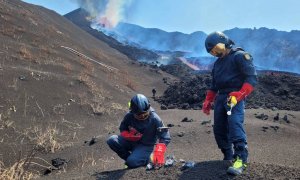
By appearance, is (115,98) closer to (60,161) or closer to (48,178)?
(60,161)

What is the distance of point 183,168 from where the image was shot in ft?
18.5

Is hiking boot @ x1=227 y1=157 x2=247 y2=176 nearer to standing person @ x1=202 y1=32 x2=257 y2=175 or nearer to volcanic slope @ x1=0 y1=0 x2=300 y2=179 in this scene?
volcanic slope @ x1=0 y1=0 x2=300 y2=179

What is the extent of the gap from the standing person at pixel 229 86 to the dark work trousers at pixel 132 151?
105 centimetres

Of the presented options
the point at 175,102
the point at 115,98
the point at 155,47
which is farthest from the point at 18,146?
the point at 155,47

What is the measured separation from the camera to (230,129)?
571 centimetres

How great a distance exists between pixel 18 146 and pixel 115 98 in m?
7.27

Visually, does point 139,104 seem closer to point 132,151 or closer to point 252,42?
point 132,151

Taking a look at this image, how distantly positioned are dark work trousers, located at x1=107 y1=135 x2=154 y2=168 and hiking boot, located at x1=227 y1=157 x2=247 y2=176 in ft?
4.85

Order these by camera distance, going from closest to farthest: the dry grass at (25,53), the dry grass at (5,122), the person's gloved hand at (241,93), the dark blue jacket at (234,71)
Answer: the person's gloved hand at (241,93) < the dark blue jacket at (234,71) < the dry grass at (5,122) < the dry grass at (25,53)

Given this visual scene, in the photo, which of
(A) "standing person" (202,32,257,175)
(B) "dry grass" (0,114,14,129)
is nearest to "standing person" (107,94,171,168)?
(A) "standing person" (202,32,257,175)

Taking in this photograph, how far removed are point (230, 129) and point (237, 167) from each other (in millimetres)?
593

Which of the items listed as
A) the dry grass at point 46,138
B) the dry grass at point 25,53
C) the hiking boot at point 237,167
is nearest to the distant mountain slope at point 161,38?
the dry grass at point 25,53

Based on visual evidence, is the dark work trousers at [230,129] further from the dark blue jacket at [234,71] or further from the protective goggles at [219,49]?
the protective goggles at [219,49]

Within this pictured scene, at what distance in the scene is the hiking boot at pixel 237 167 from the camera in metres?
5.17
